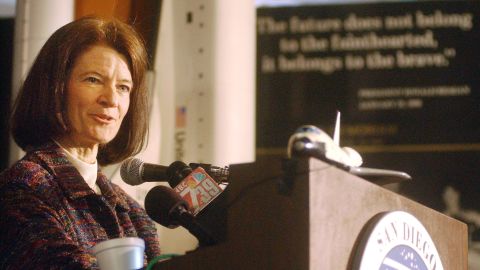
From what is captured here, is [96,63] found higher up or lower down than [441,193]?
higher up

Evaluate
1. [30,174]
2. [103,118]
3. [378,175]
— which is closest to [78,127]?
[103,118]

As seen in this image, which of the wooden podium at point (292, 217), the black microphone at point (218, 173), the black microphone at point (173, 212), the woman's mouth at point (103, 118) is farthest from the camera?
the woman's mouth at point (103, 118)

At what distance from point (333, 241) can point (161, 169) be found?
420 millimetres

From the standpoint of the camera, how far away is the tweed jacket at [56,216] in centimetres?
120

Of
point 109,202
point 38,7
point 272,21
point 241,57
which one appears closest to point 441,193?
point 272,21

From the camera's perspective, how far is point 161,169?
4.42 ft

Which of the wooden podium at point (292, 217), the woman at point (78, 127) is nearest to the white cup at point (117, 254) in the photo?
the wooden podium at point (292, 217)

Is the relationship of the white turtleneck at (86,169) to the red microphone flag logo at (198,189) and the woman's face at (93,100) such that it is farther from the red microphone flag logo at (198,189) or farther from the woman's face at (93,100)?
the red microphone flag logo at (198,189)

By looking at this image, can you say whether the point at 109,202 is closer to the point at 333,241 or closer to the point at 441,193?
the point at 333,241

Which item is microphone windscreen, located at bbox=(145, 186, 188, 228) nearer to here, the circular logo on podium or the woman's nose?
the circular logo on podium

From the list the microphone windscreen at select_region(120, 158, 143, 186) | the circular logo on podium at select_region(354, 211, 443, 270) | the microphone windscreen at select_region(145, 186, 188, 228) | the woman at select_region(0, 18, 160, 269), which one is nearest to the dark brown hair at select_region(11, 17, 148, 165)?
the woman at select_region(0, 18, 160, 269)

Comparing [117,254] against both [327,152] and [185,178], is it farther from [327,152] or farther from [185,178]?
[327,152]

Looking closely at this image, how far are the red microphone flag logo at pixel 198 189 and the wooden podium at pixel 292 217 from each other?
0.10m

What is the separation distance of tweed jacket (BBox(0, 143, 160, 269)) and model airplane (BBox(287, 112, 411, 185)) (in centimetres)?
36
